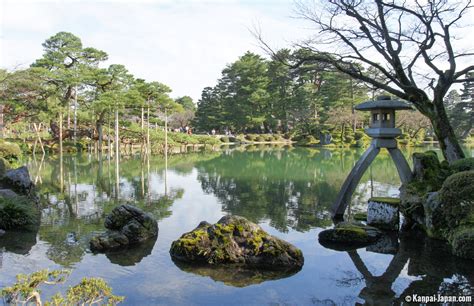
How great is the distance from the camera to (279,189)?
13094mm

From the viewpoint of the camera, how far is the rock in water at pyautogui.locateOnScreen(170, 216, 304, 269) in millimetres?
5648

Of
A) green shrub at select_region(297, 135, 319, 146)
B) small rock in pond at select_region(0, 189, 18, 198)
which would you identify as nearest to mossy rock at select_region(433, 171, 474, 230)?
small rock in pond at select_region(0, 189, 18, 198)

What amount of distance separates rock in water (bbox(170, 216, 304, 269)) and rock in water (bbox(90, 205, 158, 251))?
947mm

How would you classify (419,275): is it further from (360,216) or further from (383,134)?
(383,134)

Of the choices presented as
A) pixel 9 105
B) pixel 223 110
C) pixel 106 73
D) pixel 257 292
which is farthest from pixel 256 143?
pixel 257 292

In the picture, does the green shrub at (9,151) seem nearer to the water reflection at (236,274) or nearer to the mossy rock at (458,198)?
the water reflection at (236,274)

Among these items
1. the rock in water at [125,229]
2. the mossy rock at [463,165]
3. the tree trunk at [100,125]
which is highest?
the tree trunk at [100,125]

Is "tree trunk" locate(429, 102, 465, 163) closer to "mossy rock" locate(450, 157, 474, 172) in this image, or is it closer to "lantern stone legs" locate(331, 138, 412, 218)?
"lantern stone legs" locate(331, 138, 412, 218)

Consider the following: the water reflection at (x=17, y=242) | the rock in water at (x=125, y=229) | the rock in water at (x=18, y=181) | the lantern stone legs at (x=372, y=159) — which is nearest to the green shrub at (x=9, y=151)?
the rock in water at (x=18, y=181)

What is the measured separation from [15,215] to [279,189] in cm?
802

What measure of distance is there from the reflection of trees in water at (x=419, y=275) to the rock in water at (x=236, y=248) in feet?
3.00

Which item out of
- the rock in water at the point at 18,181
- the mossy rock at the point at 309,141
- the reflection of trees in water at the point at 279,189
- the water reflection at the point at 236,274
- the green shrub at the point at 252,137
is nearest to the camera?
the water reflection at the point at 236,274

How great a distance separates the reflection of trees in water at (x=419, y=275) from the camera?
459 centimetres

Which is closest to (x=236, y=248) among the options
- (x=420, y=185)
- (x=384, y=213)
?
(x=384, y=213)
